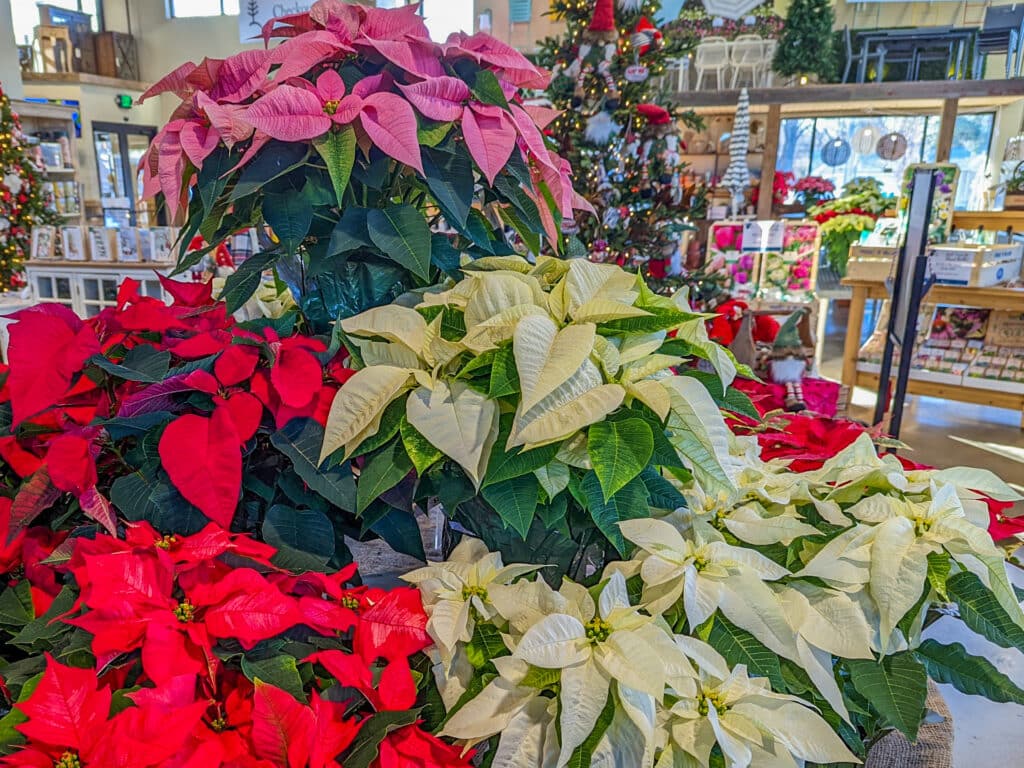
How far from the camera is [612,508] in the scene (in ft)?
1.98

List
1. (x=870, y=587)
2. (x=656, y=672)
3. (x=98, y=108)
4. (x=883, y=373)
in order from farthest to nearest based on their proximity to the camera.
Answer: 1. (x=98, y=108)
2. (x=883, y=373)
3. (x=870, y=587)
4. (x=656, y=672)

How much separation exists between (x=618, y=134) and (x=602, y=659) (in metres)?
3.12

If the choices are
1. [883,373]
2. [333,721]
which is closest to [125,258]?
[883,373]

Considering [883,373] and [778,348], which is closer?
[778,348]

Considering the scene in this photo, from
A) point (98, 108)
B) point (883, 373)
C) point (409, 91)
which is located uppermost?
point (98, 108)

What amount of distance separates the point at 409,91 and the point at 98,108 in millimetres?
10669

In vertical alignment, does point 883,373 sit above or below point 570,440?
below

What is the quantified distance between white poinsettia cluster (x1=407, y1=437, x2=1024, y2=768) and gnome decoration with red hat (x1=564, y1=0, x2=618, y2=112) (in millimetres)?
2962

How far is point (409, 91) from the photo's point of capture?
68 centimetres

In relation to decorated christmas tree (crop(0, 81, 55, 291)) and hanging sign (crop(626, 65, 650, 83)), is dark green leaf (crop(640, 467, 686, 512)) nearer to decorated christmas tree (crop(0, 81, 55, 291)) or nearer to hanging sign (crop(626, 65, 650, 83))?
hanging sign (crop(626, 65, 650, 83))

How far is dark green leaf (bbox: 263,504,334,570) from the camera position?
A: 0.65m

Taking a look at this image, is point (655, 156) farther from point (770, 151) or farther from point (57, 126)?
point (57, 126)

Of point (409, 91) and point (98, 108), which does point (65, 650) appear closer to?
point (409, 91)

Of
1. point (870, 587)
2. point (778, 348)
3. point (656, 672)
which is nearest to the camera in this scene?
point (656, 672)
